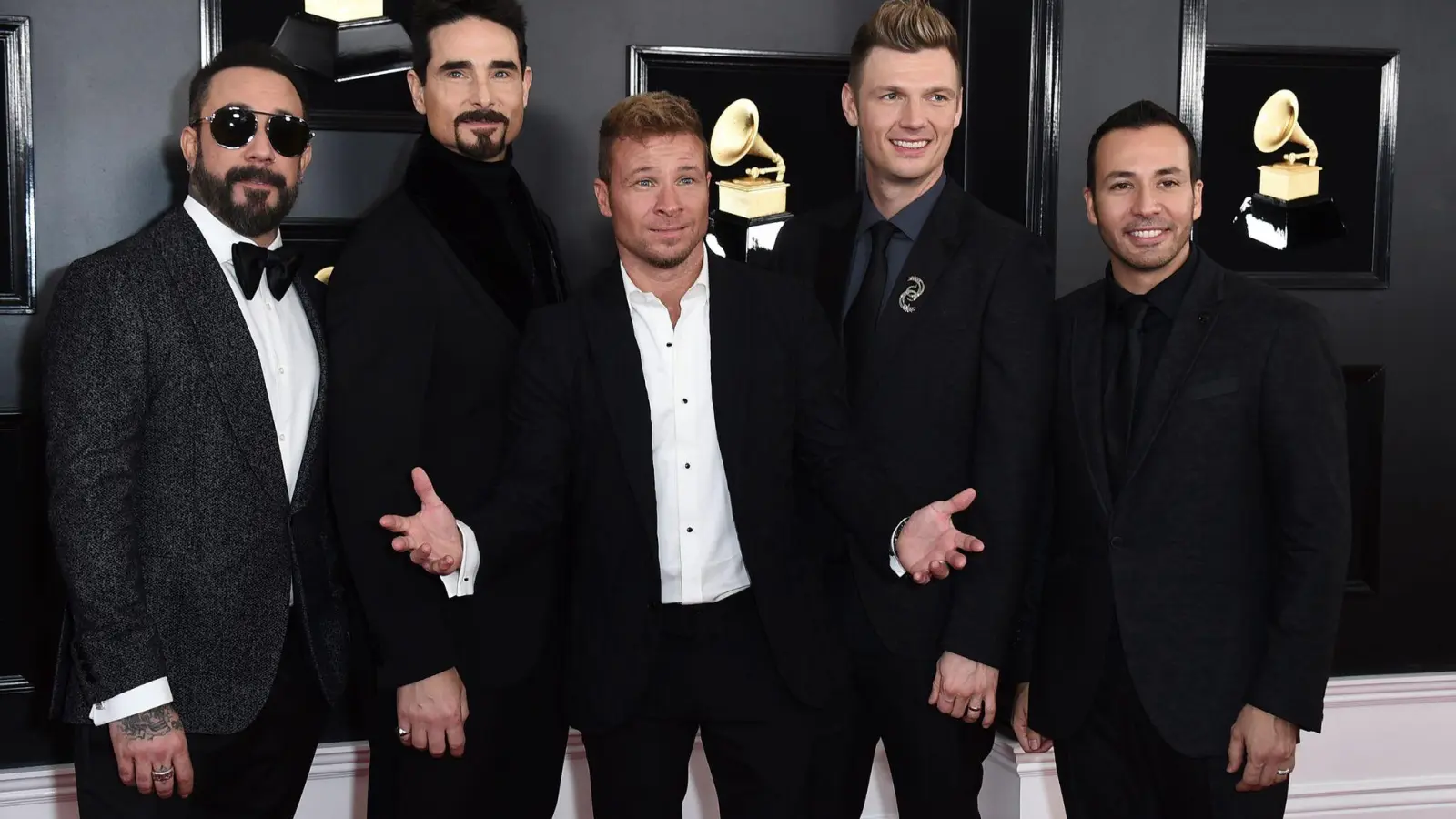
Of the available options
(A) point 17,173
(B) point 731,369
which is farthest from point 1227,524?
(A) point 17,173

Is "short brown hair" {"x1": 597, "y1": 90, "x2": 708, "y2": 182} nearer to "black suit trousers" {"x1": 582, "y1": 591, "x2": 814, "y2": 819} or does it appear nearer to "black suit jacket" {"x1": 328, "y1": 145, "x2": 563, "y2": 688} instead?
"black suit jacket" {"x1": 328, "y1": 145, "x2": 563, "y2": 688}

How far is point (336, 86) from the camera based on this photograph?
2.97 meters

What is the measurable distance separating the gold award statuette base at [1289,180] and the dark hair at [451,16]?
6.39ft

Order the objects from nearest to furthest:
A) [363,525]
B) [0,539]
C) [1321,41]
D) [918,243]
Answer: [363,525] < [918,243] < [0,539] < [1321,41]

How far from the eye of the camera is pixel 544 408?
86.7 inches

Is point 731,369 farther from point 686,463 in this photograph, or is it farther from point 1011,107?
point 1011,107

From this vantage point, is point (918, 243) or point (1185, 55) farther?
point (1185, 55)

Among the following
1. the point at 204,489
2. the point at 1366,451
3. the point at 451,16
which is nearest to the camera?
the point at 204,489

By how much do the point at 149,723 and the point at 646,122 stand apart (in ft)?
4.30

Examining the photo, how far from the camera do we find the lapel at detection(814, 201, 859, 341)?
2.51 metres

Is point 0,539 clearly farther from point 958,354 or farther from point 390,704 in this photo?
point 958,354

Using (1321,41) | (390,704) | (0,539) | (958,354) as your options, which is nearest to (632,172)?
(958,354)

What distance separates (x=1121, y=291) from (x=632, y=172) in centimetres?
91

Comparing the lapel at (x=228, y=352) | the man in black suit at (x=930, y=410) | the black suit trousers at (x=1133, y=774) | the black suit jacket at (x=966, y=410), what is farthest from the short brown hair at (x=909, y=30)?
the lapel at (x=228, y=352)
